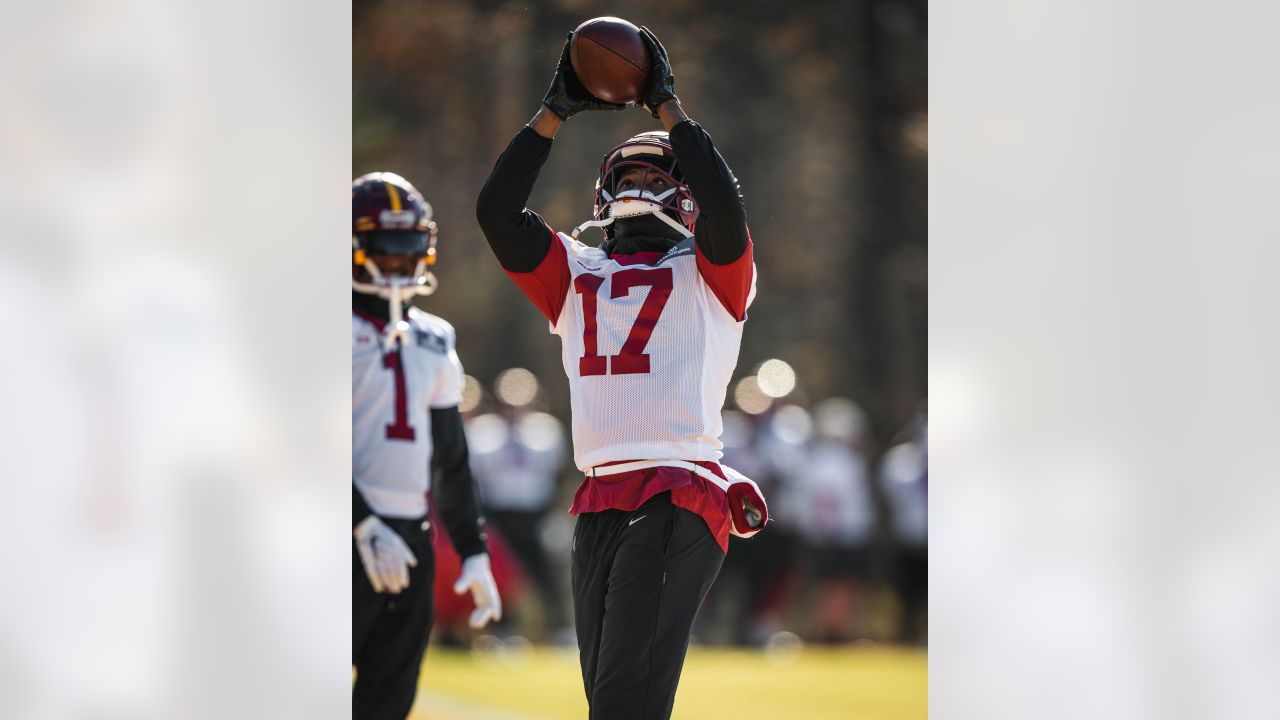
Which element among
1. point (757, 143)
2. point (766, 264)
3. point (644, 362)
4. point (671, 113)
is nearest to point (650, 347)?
point (644, 362)

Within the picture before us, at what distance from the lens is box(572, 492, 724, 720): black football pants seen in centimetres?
251

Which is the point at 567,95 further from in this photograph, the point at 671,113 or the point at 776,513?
the point at 776,513

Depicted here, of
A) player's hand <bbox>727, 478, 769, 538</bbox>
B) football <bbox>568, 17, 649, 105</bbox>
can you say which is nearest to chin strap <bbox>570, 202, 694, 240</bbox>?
football <bbox>568, 17, 649, 105</bbox>

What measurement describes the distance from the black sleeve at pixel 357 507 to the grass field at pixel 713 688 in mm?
643

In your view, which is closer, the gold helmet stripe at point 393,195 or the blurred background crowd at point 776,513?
the gold helmet stripe at point 393,195

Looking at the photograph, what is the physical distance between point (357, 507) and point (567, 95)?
3.92 ft

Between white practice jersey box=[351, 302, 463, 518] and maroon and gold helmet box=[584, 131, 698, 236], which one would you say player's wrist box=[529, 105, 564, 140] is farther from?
white practice jersey box=[351, 302, 463, 518]

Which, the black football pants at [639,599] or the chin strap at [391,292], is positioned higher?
the chin strap at [391,292]

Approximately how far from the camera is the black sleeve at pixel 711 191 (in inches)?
102

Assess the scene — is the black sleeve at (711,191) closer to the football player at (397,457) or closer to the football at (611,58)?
the football at (611,58)

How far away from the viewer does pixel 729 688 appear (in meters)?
5.09

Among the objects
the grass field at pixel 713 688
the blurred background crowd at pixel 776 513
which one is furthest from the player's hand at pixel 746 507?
the blurred background crowd at pixel 776 513
